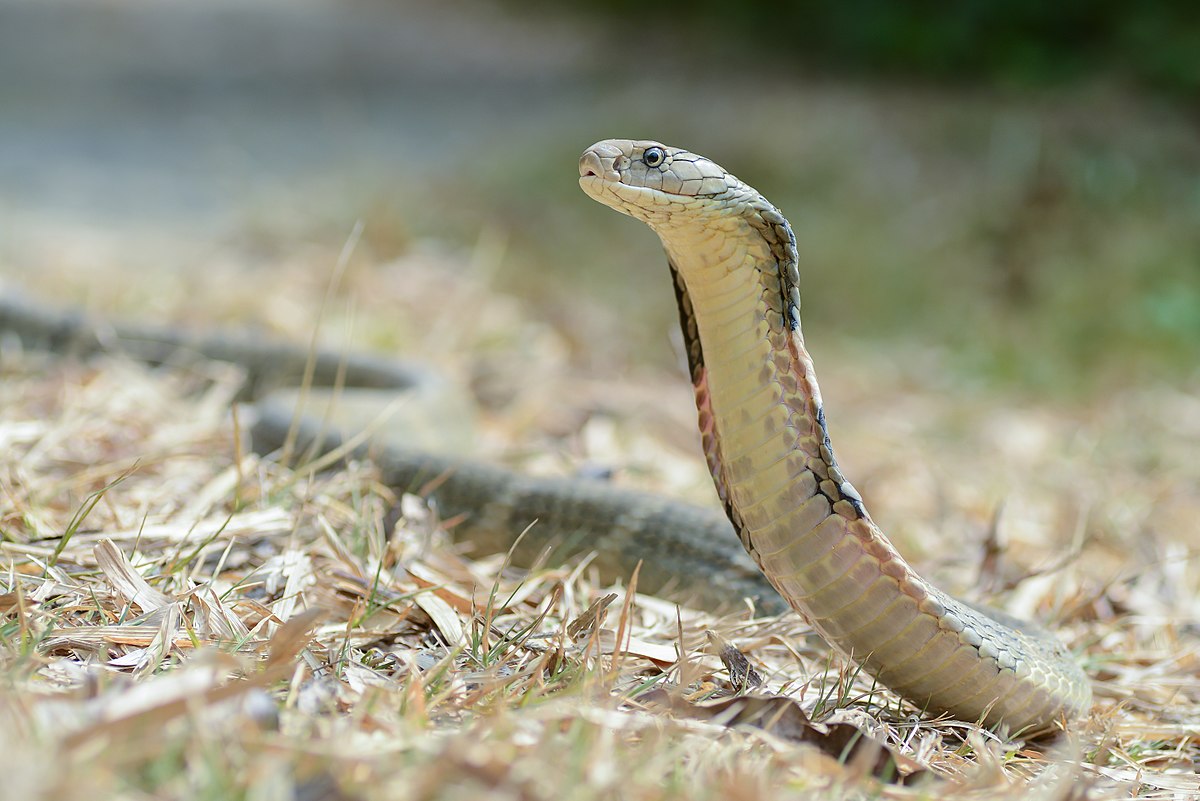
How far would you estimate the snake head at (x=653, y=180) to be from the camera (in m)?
2.25

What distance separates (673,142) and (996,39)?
3826mm

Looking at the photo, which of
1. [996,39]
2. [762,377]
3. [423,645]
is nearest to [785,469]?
[762,377]

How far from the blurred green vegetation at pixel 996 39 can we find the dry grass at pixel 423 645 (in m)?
7.77

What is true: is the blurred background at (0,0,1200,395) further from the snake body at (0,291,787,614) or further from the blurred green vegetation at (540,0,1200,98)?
the snake body at (0,291,787,614)

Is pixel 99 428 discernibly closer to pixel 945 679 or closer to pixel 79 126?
pixel 945 679

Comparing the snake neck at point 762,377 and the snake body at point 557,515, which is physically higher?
the snake neck at point 762,377

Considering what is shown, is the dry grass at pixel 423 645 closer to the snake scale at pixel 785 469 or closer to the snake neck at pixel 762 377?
the snake scale at pixel 785 469

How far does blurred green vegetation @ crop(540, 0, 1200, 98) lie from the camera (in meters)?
11.2

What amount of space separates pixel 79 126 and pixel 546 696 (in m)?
11.5

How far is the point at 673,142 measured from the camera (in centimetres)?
1077

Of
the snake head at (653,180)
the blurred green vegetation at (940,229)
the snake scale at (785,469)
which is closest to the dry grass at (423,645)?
the snake scale at (785,469)

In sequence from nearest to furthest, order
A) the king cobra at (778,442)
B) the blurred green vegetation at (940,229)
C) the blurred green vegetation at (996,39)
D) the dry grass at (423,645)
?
1. the dry grass at (423,645)
2. the king cobra at (778,442)
3. the blurred green vegetation at (940,229)
4. the blurred green vegetation at (996,39)

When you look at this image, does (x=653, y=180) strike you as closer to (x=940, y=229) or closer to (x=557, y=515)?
(x=557, y=515)

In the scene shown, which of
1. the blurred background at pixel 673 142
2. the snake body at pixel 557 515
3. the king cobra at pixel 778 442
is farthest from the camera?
the blurred background at pixel 673 142
